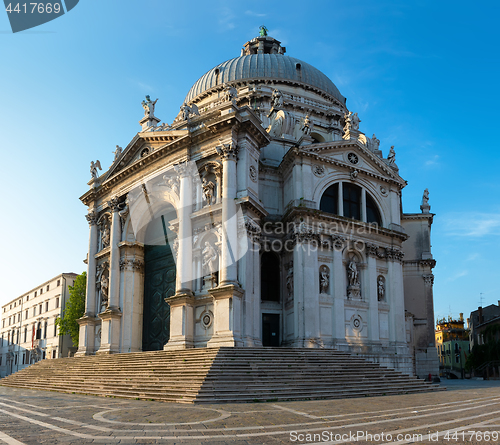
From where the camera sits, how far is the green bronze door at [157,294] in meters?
29.9

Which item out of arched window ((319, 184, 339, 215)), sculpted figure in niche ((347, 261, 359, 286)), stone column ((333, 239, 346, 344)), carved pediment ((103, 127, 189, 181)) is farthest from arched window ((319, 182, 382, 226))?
carved pediment ((103, 127, 189, 181))

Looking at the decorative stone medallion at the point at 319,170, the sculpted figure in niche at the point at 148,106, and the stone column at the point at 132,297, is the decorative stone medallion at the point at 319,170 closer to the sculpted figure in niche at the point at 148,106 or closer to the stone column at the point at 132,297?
the sculpted figure in niche at the point at 148,106

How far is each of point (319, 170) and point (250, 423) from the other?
20766mm

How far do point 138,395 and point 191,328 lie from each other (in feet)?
21.9

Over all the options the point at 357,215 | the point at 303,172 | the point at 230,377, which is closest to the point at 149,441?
the point at 230,377

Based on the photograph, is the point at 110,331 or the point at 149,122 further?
the point at 149,122

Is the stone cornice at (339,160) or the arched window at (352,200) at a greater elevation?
the stone cornice at (339,160)

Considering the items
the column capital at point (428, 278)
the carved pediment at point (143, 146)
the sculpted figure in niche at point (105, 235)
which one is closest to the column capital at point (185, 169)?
the carved pediment at point (143, 146)

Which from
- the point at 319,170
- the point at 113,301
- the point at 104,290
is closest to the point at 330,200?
the point at 319,170

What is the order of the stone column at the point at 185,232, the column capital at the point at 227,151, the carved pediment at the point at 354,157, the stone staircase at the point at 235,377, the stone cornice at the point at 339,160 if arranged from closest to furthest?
the stone staircase at the point at 235,377 < the stone column at the point at 185,232 < the column capital at the point at 227,151 < the stone cornice at the point at 339,160 < the carved pediment at the point at 354,157

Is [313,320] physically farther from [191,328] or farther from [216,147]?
[216,147]

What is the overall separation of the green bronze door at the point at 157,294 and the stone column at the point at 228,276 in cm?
665

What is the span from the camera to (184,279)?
25.5 metres

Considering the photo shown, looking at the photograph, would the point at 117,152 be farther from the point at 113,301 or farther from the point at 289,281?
the point at 289,281
